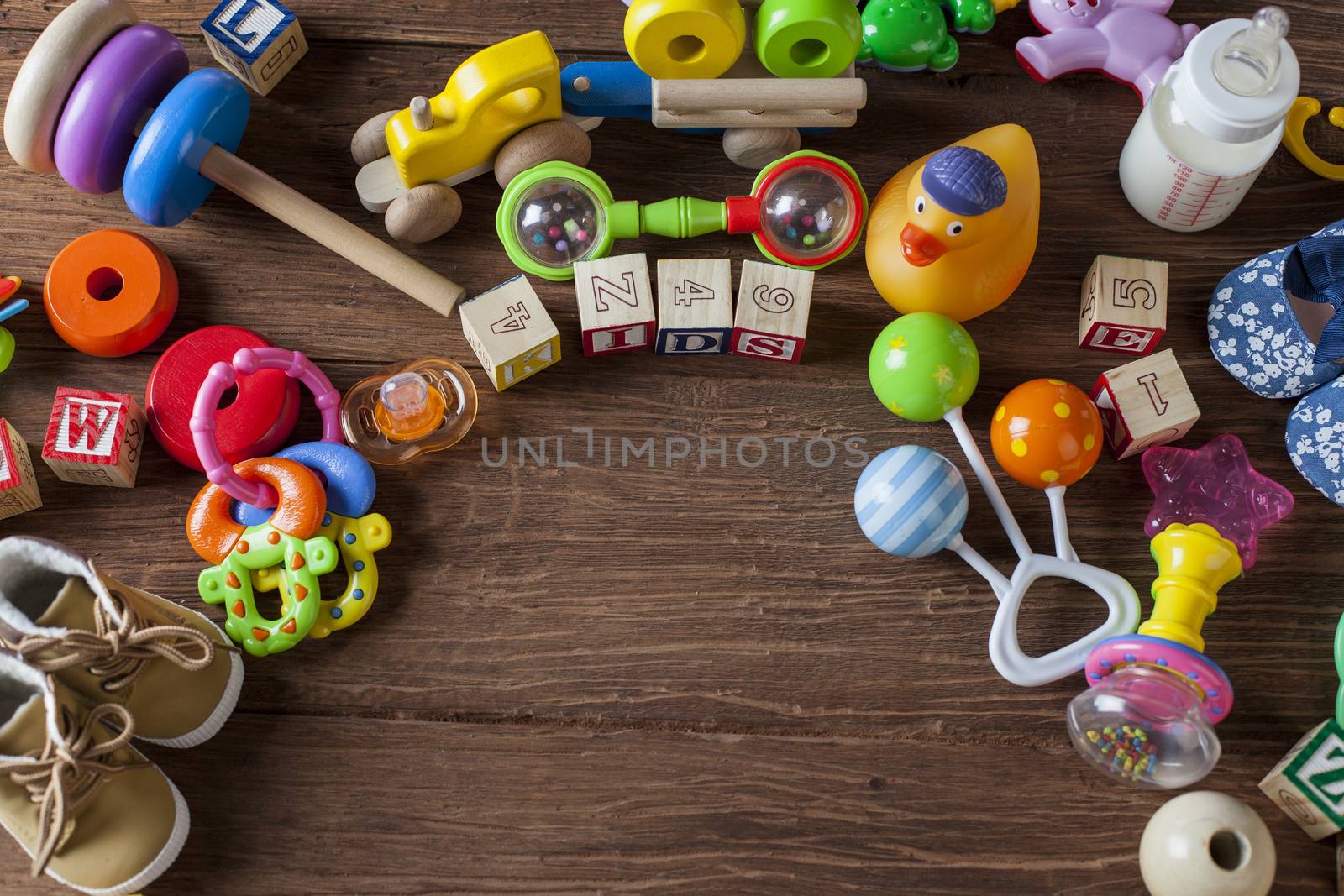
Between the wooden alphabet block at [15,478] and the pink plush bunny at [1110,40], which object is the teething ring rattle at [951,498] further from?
the wooden alphabet block at [15,478]

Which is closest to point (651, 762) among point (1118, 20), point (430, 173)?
point (430, 173)

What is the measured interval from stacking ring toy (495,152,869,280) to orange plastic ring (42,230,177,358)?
0.34 m

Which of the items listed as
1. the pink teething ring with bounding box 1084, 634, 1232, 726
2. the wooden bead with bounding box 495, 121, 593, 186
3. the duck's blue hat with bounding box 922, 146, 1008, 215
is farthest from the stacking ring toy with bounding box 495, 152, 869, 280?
the pink teething ring with bounding box 1084, 634, 1232, 726

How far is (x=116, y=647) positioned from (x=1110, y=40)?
1.16 m

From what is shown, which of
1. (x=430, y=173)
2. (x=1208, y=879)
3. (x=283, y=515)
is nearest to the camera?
(x=1208, y=879)

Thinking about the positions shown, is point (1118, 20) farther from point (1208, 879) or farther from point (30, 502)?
point (30, 502)

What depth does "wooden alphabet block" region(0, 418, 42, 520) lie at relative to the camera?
0.97 meters

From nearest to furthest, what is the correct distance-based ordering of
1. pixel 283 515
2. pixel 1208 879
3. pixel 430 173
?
pixel 1208 879
pixel 283 515
pixel 430 173

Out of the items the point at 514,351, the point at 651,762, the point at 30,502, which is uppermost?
the point at 514,351

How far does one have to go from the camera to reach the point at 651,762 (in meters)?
0.96

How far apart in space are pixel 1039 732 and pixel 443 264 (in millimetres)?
741

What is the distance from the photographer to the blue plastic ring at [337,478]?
991mm

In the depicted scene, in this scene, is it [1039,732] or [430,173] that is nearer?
[1039,732]

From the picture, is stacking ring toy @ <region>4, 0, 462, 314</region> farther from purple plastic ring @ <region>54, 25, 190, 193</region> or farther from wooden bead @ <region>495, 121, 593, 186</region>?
wooden bead @ <region>495, 121, 593, 186</region>
